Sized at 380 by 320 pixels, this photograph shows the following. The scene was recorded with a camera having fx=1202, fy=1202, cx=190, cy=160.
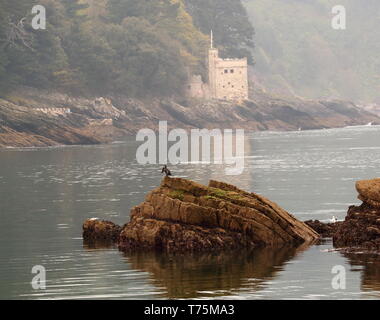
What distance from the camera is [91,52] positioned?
6905 inches

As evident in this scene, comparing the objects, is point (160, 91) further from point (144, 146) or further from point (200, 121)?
point (144, 146)

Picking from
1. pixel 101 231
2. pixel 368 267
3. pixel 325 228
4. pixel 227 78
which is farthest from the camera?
pixel 227 78

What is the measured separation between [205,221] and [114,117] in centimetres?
13147

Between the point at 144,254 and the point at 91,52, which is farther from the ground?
the point at 91,52

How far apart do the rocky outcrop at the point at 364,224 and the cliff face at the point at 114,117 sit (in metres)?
93.2

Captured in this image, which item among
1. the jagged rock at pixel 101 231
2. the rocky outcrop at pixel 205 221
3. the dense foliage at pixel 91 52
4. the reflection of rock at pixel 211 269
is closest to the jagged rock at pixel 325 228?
the rocky outcrop at pixel 205 221

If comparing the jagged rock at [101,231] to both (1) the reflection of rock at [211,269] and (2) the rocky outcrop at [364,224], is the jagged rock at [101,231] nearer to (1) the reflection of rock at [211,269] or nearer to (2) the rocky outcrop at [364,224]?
(1) the reflection of rock at [211,269]

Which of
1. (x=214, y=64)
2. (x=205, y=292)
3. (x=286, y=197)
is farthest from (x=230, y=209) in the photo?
(x=214, y=64)

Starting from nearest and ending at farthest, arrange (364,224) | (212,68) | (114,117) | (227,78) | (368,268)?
(368,268) < (364,224) < (114,117) < (227,78) < (212,68)

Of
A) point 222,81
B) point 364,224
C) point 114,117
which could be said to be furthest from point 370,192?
point 222,81

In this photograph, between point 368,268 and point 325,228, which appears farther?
point 325,228

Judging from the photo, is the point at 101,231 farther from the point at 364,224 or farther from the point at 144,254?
the point at 364,224

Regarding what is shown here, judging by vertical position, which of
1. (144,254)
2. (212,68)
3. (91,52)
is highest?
(212,68)
